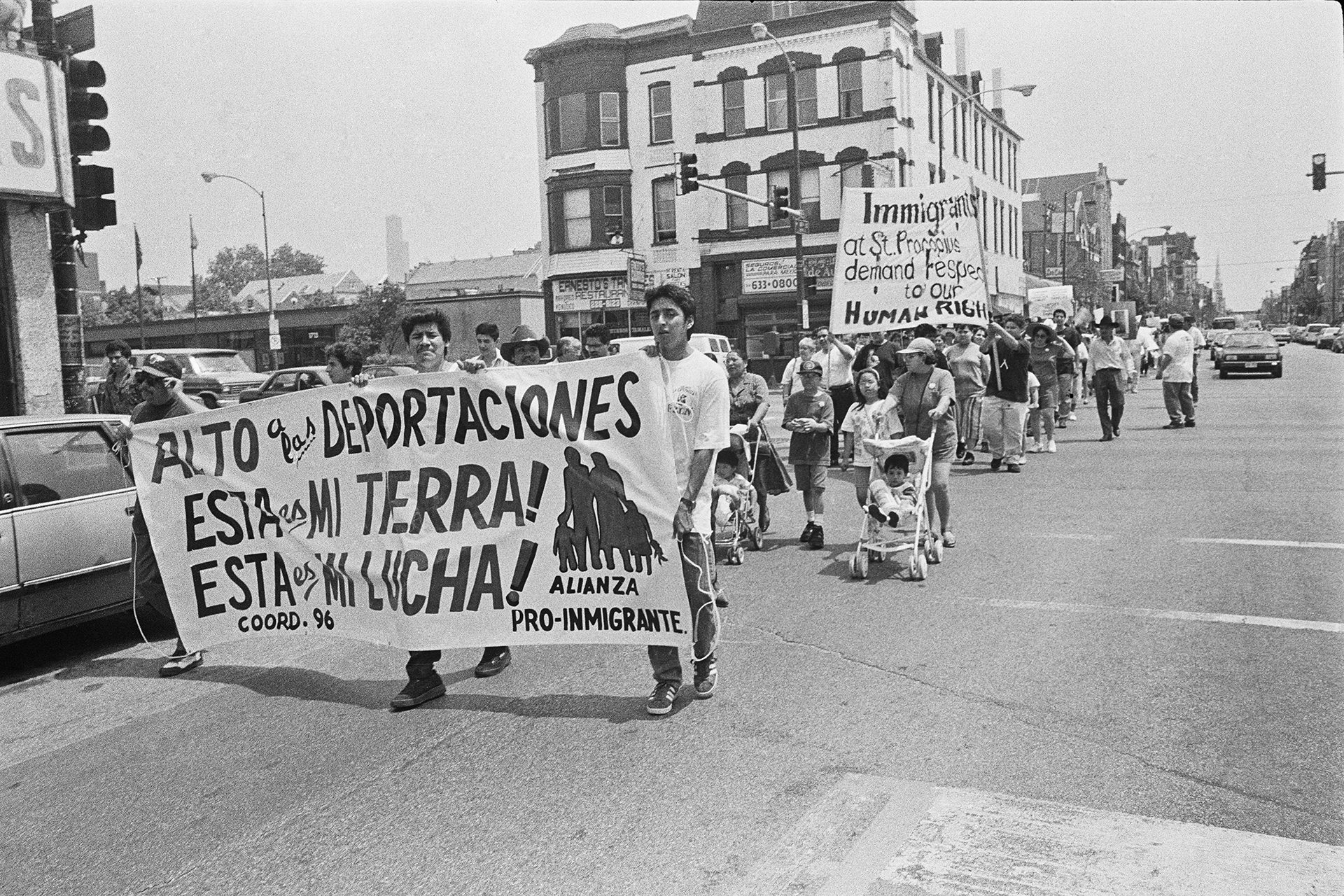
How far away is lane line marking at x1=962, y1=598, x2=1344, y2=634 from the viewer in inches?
253

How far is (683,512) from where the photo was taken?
17.1 ft

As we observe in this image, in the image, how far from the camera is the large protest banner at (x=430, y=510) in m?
5.35

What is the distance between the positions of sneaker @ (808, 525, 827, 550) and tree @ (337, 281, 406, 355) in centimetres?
4412

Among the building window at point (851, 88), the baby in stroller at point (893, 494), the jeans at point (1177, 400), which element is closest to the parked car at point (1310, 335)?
the building window at point (851, 88)

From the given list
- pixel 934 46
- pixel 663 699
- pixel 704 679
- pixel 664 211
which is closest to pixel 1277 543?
pixel 704 679

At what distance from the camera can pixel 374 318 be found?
5544cm

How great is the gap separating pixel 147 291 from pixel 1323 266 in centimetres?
14071

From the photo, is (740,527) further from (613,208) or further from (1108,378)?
(613,208)

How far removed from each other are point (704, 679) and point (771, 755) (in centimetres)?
87

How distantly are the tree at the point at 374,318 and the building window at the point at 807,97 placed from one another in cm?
2295

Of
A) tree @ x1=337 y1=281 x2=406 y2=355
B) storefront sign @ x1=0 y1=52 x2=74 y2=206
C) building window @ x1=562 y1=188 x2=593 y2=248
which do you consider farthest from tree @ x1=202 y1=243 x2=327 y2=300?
storefront sign @ x1=0 y1=52 x2=74 y2=206

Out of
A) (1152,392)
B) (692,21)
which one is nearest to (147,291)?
(692,21)

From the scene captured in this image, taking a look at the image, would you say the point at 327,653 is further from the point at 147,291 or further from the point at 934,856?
the point at 147,291

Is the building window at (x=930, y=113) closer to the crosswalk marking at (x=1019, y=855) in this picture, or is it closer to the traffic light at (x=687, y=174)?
the traffic light at (x=687, y=174)
